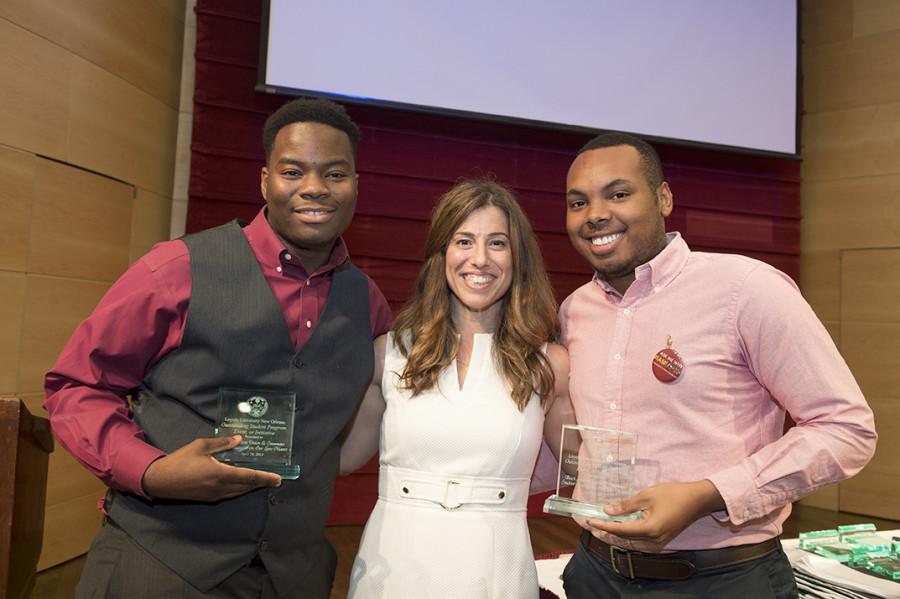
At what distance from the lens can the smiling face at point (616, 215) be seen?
5.32 feet

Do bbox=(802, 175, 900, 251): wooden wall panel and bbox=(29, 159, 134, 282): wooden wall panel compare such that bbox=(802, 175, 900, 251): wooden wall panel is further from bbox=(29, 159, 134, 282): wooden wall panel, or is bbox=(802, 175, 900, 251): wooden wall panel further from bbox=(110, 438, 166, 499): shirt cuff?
bbox=(110, 438, 166, 499): shirt cuff

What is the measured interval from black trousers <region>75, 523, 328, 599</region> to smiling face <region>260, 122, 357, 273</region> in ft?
2.24

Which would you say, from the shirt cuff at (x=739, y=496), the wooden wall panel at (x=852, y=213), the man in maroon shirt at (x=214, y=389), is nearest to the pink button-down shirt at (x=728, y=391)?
the shirt cuff at (x=739, y=496)

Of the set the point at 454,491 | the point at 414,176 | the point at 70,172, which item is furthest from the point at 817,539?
the point at 70,172

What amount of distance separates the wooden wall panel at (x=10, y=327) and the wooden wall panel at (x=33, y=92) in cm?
60

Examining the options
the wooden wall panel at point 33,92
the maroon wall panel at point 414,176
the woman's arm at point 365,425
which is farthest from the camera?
the maroon wall panel at point 414,176

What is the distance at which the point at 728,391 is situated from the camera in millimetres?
1459

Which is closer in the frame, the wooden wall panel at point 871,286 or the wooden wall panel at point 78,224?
the wooden wall panel at point 78,224

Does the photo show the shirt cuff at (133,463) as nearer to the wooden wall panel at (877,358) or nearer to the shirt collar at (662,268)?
the shirt collar at (662,268)

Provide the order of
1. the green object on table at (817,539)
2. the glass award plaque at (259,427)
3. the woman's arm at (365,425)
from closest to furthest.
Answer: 1. the glass award plaque at (259,427)
2. the green object on table at (817,539)
3. the woman's arm at (365,425)

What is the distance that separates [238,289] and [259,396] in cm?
24

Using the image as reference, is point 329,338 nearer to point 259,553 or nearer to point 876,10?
point 259,553

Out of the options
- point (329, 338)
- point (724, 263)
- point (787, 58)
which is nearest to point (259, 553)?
point (329, 338)

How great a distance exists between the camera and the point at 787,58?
16.5 feet
